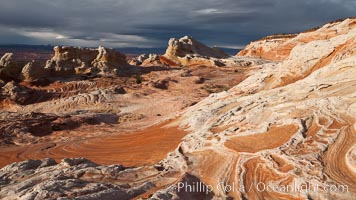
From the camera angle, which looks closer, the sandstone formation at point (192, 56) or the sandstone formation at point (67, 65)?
the sandstone formation at point (67, 65)

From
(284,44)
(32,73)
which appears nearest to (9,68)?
(32,73)

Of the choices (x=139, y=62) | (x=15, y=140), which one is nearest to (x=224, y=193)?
(x=15, y=140)

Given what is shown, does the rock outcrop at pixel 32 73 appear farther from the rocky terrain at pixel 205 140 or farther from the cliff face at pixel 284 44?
the cliff face at pixel 284 44

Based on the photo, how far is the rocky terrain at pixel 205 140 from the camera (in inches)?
359

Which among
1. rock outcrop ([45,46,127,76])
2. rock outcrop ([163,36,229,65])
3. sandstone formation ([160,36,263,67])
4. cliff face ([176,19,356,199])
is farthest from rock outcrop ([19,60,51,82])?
cliff face ([176,19,356,199])

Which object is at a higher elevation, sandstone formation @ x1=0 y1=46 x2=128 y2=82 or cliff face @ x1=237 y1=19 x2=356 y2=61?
cliff face @ x1=237 y1=19 x2=356 y2=61

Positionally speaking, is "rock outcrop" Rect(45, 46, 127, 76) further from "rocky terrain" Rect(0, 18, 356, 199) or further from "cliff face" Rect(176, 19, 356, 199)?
"cliff face" Rect(176, 19, 356, 199)

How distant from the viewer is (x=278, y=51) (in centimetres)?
6284

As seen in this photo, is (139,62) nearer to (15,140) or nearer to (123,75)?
(123,75)

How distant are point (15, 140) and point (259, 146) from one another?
584 inches

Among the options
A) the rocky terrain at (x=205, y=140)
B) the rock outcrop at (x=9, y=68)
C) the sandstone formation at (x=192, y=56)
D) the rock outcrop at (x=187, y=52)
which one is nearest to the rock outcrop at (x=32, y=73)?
the rock outcrop at (x=9, y=68)

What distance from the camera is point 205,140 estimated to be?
13289mm

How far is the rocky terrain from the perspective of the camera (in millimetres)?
Answer: 9109

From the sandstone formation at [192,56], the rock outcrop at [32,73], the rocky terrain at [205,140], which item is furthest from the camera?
the sandstone formation at [192,56]
